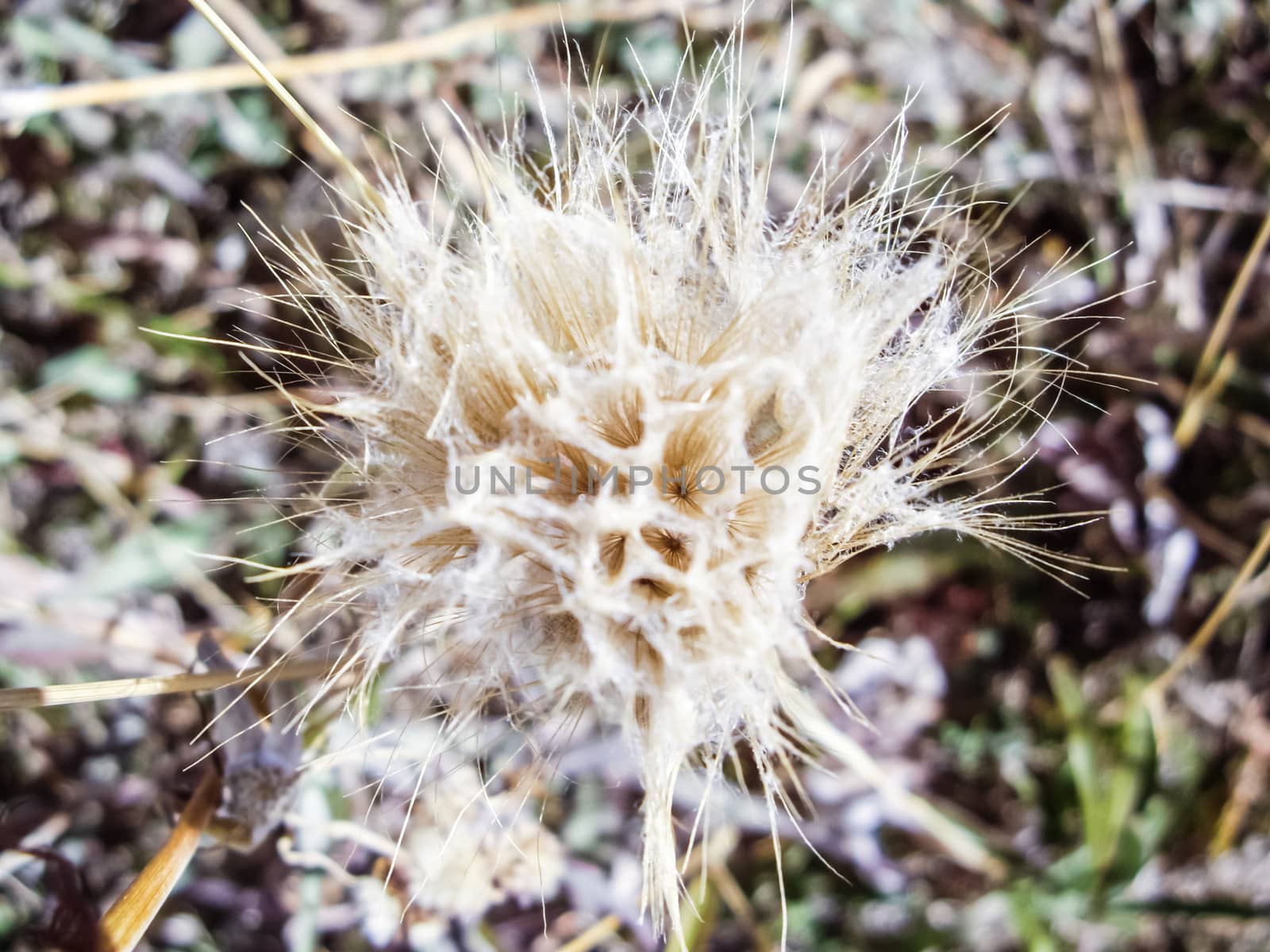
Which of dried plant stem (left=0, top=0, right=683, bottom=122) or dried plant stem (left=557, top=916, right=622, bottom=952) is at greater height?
dried plant stem (left=0, top=0, right=683, bottom=122)

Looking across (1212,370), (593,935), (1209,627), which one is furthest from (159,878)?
(1212,370)

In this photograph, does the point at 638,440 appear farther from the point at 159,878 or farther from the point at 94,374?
the point at 94,374

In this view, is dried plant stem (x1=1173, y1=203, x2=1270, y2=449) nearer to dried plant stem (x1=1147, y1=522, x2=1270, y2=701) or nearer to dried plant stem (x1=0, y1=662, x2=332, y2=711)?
dried plant stem (x1=1147, y1=522, x2=1270, y2=701)

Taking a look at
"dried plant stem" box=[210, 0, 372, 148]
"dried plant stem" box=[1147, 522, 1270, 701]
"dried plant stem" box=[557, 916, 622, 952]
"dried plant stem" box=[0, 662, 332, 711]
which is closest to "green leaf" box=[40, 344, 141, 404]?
"dried plant stem" box=[210, 0, 372, 148]

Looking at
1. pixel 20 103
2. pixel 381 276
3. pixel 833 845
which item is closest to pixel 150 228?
pixel 20 103

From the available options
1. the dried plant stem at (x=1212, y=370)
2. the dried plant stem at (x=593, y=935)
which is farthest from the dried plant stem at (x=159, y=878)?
the dried plant stem at (x=1212, y=370)

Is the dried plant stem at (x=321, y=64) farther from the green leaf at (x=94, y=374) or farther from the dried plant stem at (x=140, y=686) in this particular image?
the dried plant stem at (x=140, y=686)

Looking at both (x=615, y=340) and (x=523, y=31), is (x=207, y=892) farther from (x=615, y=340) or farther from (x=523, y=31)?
(x=523, y=31)
